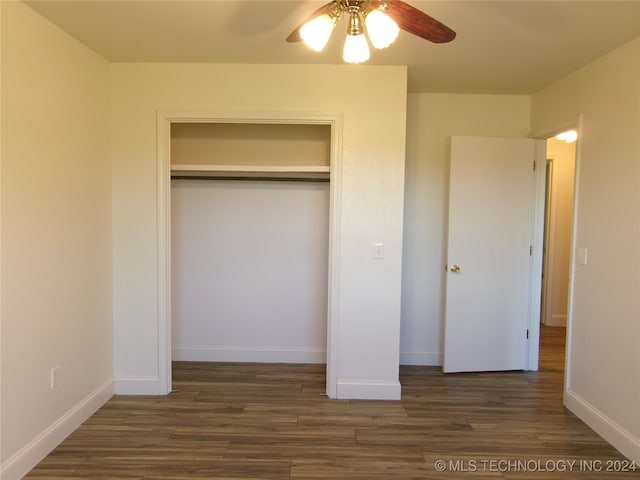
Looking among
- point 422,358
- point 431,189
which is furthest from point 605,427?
point 431,189

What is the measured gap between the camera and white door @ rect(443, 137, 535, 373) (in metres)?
3.44

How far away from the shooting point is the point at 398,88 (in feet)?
9.49

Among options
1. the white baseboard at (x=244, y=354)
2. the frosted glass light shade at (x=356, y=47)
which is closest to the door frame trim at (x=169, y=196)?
the white baseboard at (x=244, y=354)

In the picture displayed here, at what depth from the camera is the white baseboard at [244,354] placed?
374 centimetres

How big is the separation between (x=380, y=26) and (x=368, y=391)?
2.47 m

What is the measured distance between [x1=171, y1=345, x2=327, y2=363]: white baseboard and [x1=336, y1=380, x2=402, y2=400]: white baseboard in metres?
0.74

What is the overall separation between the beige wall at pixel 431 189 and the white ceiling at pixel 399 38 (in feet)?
1.57

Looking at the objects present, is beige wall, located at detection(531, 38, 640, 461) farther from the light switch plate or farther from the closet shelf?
the closet shelf

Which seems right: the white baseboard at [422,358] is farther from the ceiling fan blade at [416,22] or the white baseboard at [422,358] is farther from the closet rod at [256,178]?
the ceiling fan blade at [416,22]

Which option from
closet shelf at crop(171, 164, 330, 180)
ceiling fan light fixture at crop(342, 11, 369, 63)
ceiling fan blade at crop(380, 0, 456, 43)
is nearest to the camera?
ceiling fan blade at crop(380, 0, 456, 43)

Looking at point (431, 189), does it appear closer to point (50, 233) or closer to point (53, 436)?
point (50, 233)

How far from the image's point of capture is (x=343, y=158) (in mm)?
2920

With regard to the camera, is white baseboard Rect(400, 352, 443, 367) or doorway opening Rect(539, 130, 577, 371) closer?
white baseboard Rect(400, 352, 443, 367)

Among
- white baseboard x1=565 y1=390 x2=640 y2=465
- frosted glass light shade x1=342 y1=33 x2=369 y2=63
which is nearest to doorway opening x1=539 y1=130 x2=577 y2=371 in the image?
white baseboard x1=565 y1=390 x2=640 y2=465
